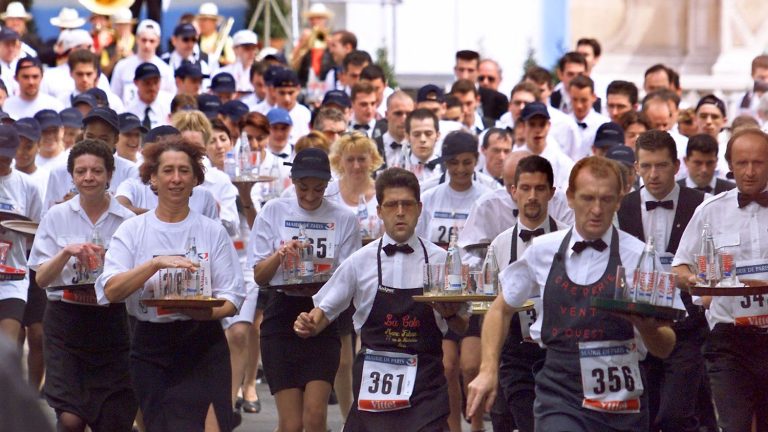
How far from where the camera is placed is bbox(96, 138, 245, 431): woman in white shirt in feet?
27.2

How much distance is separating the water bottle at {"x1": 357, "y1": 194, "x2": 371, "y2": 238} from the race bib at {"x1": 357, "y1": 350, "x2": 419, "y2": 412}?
2.18m

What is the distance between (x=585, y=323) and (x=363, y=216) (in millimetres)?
3892

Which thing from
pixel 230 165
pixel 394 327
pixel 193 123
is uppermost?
pixel 193 123

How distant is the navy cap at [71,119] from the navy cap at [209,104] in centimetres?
131

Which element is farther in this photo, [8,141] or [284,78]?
[284,78]

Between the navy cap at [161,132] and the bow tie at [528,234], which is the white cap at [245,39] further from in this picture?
the bow tie at [528,234]

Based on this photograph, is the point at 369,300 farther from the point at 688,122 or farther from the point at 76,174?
the point at 688,122

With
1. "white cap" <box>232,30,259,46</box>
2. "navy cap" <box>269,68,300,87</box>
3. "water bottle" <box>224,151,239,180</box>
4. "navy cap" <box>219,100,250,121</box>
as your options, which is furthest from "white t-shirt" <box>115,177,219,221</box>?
"white cap" <box>232,30,259,46</box>

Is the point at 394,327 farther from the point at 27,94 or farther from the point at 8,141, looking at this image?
the point at 27,94

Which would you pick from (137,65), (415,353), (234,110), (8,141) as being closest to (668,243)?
(415,353)

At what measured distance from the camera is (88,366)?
9.16 m

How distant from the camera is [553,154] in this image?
42.1ft

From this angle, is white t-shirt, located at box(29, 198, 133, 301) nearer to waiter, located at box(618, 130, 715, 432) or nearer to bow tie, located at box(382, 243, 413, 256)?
bow tie, located at box(382, 243, 413, 256)

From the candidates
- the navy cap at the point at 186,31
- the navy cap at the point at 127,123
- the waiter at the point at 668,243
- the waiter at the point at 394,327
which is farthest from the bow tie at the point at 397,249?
the navy cap at the point at 186,31
